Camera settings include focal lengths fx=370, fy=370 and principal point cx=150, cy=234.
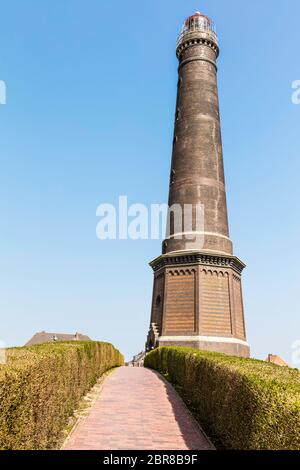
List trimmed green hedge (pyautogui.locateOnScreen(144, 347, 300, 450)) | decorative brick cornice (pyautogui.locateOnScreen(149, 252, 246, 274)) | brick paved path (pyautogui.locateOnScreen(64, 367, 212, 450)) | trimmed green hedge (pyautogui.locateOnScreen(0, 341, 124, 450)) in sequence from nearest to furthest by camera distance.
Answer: trimmed green hedge (pyautogui.locateOnScreen(144, 347, 300, 450))
trimmed green hedge (pyautogui.locateOnScreen(0, 341, 124, 450))
brick paved path (pyautogui.locateOnScreen(64, 367, 212, 450))
decorative brick cornice (pyautogui.locateOnScreen(149, 252, 246, 274))

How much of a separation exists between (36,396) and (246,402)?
3448mm

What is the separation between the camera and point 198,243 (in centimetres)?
2461

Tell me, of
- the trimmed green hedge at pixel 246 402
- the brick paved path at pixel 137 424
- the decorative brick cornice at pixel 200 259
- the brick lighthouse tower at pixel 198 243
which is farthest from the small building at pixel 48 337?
the trimmed green hedge at pixel 246 402

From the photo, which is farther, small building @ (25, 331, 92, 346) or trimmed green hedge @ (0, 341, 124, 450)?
small building @ (25, 331, 92, 346)

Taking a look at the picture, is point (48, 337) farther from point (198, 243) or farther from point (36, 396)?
point (36, 396)

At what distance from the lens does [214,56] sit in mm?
30125

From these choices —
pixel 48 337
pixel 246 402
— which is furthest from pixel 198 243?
pixel 48 337

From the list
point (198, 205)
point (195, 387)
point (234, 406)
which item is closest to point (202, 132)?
point (198, 205)

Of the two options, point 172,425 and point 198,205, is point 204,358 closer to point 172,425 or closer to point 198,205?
point 172,425

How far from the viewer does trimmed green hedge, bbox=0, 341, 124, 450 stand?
16.1ft

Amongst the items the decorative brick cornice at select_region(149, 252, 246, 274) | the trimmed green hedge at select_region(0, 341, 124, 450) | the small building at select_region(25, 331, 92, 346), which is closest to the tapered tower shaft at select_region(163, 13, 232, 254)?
the decorative brick cornice at select_region(149, 252, 246, 274)

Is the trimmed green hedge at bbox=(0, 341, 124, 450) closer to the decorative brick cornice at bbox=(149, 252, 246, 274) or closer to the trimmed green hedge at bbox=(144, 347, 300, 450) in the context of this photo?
the trimmed green hedge at bbox=(144, 347, 300, 450)

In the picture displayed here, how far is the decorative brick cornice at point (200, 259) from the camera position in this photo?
24078 mm
